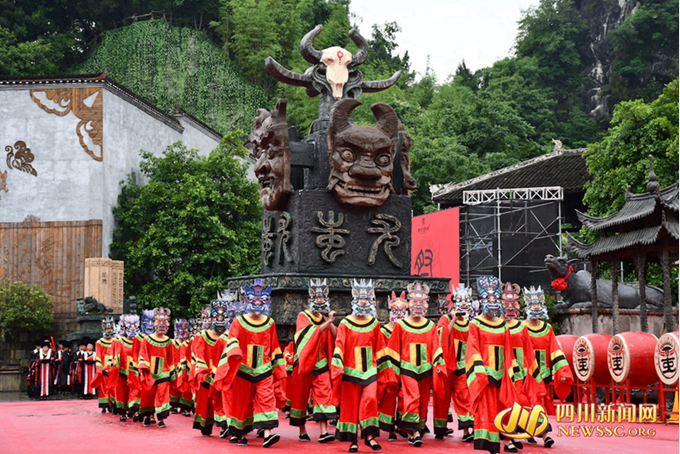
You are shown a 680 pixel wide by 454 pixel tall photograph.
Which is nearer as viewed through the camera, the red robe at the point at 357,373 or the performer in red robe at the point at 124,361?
the red robe at the point at 357,373

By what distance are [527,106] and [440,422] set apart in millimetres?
35691

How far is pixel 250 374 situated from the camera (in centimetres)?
1014

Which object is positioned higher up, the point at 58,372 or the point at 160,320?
the point at 160,320

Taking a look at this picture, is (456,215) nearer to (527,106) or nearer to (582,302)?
(582,302)

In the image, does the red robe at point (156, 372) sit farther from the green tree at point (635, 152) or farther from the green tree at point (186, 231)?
the green tree at point (635, 152)

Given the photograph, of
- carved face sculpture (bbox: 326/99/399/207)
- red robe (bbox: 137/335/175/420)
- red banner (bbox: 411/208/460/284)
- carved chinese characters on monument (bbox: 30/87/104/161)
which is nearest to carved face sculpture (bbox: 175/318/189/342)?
red robe (bbox: 137/335/175/420)

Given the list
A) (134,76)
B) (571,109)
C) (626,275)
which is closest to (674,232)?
(626,275)

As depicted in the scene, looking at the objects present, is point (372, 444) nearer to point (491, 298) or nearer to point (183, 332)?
point (491, 298)

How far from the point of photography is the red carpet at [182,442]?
9.69m

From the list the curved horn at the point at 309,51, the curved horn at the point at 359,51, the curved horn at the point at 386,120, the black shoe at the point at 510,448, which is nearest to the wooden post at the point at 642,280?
the curved horn at the point at 386,120

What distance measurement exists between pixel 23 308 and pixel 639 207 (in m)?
18.1

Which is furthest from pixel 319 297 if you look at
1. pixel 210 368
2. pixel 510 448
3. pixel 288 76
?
pixel 288 76

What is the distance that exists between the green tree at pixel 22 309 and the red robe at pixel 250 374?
59.1ft

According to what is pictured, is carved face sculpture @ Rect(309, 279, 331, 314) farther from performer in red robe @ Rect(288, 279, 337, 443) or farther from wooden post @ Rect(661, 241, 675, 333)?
wooden post @ Rect(661, 241, 675, 333)
